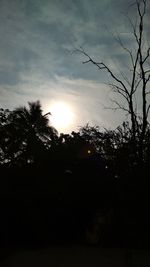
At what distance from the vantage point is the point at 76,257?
31.3 feet

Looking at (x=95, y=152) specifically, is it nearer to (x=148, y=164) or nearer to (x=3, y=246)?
(x=148, y=164)

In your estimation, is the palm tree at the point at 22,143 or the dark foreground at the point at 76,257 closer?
the dark foreground at the point at 76,257

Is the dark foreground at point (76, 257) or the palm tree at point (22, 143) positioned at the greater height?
the palm tree at point (22, 143)

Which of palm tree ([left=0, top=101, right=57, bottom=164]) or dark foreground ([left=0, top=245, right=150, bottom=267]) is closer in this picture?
dark foreground ([left=0, top=245, right=150, bottom=267])

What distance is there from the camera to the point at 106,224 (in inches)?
474

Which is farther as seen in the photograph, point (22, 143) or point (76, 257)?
point (22, 143)

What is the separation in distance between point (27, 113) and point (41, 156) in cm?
1036

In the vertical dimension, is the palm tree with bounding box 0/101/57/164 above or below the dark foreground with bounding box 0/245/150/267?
above

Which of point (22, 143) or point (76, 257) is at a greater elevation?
point (22, 143)

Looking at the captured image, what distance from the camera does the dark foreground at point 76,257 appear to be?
8914 millimetres

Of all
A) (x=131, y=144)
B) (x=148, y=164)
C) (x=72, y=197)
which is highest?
(x=131, y=144)

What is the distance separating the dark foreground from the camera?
8914 mm

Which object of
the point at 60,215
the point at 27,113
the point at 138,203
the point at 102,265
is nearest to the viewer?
the point at 102,265

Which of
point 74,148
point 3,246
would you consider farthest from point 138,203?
point 3,246
